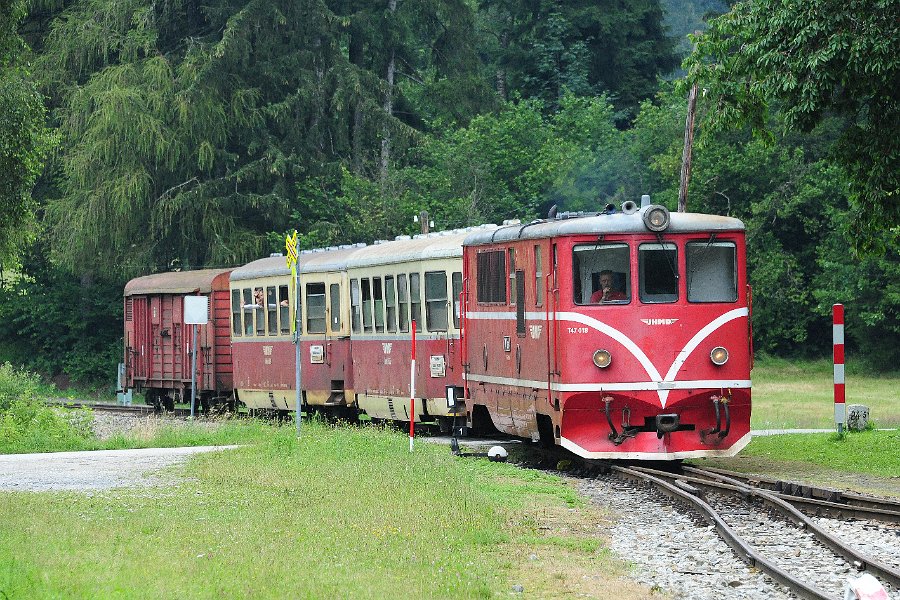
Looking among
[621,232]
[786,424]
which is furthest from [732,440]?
[786,424]

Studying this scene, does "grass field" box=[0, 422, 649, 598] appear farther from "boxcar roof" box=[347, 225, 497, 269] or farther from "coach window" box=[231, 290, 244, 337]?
"coach window" box=[231, 290, 244, 337]

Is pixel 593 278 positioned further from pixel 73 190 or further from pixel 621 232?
pixel 73 190

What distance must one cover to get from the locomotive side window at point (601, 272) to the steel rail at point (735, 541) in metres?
2.09

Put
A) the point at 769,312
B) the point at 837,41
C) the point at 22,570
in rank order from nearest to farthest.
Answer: the point at 22,570, the point at 837,41, the point at 769,312

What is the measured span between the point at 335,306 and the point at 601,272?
1064 cm

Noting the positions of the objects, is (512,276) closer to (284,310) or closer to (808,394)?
(284,310)

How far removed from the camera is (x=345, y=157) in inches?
1984

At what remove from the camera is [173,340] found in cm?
3481

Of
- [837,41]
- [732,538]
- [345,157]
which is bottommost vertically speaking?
[732,538]

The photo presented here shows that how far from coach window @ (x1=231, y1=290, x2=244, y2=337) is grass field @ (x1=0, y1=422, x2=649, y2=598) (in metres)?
13.7

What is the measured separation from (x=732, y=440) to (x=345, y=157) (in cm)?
3444

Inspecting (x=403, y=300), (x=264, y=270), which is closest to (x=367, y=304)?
(x=403, y=300)

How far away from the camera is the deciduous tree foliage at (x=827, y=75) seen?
1577 cm

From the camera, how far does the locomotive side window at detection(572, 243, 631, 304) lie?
17281mm
